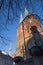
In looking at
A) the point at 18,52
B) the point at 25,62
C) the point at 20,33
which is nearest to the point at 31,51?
the point at 25,62

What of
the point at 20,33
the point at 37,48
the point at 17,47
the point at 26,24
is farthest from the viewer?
the point at 20,33

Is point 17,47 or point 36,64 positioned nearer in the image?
point 36,64

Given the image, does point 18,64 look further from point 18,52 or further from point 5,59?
point 5,59

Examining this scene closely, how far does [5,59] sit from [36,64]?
29.1 m

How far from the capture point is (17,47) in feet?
111

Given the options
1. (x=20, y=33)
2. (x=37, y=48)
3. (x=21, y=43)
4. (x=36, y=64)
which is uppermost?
(x=20, y=33)

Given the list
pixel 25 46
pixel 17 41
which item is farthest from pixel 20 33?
pixel 25 46

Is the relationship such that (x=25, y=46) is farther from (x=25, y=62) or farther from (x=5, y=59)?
(x=25, y=62)

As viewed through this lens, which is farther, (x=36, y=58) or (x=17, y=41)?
(x=17, y=41)

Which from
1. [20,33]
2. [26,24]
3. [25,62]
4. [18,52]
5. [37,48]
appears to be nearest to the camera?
[26,24]

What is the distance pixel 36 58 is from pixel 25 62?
3.80ft

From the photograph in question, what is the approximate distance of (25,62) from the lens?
9.09 metres

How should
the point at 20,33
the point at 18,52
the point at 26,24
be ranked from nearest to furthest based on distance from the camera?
1. the point at 26,24
2. the point at 18,52
3. the point at 20,33

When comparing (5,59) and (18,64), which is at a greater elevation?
(5,59)
